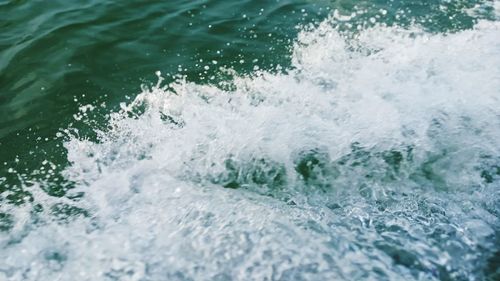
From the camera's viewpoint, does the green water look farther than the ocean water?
Yes

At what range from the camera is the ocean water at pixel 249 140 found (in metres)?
3.57

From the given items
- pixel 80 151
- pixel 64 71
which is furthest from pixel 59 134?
pixel 64 71

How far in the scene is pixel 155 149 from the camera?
4891mm

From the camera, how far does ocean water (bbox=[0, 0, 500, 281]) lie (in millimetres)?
3568

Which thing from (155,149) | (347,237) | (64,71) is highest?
(64,71)

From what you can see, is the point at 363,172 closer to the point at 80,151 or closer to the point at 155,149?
the point at 155,149

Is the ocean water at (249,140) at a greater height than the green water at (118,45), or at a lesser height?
lesser

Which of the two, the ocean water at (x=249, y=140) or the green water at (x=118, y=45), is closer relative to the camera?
the ocean water at (x=249, y=140)

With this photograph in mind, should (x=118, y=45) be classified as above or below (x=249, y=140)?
above

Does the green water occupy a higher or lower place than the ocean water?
higher

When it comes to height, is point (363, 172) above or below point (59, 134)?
below

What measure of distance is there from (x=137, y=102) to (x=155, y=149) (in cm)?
101

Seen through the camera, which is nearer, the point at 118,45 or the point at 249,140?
the point at 249,140

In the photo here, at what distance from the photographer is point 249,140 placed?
4910 millimetres
